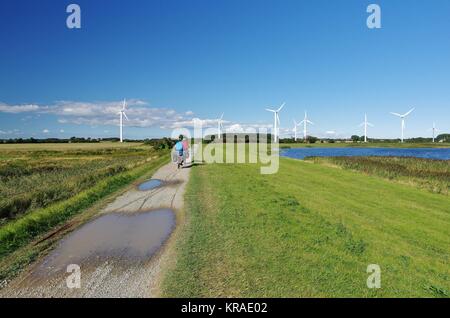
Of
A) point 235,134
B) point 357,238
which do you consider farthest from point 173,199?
point 235,134

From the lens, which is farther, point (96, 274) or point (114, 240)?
point (114, 240)

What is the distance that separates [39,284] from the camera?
6703mm

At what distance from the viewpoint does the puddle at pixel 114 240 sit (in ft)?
26.9

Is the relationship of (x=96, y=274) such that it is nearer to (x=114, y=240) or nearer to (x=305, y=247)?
(x=114, y=240)

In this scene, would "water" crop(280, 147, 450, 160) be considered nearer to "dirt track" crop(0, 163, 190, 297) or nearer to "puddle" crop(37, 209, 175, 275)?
"puddle" crop(37, 209, 175, 275)

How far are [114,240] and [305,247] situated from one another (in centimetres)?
574

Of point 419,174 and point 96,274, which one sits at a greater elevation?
point 96,274

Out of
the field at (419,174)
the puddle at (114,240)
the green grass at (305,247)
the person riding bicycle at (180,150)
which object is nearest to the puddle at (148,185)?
the green grass at (305,247)

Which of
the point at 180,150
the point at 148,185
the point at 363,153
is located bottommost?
the point at 148,185

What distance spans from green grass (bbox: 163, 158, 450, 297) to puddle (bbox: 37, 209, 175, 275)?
102cm

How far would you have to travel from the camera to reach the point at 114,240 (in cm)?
983

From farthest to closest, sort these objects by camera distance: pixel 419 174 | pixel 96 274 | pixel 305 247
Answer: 1. pixel 419 174
2. pixel 305 247
3. pixel 96 274

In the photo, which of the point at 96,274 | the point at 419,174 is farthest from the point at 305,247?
the point at 419,174

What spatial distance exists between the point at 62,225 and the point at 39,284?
5624 millimetres
